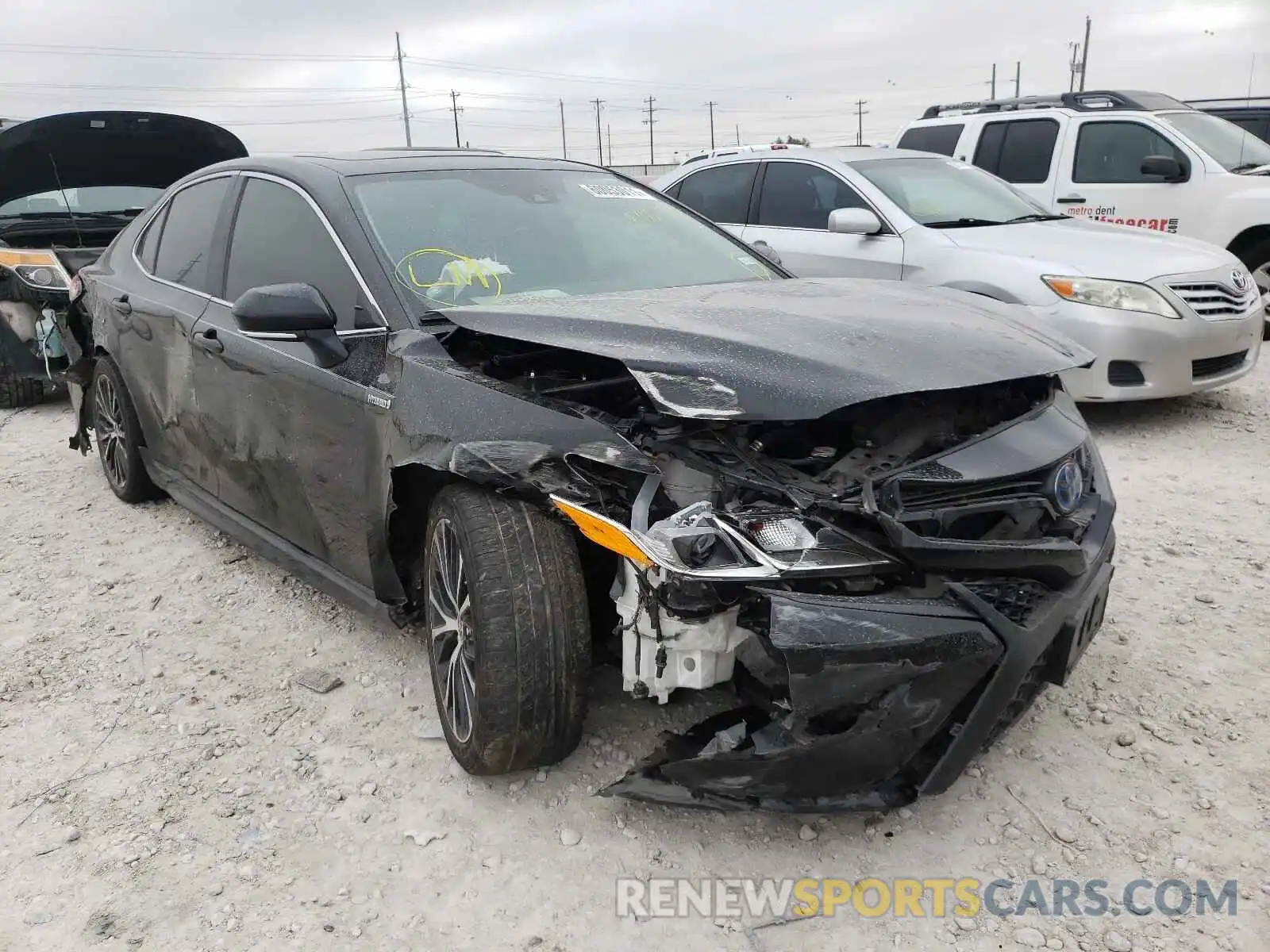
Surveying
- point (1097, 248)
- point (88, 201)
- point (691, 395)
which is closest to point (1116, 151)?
point (1097, 248)

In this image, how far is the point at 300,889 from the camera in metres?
2.28

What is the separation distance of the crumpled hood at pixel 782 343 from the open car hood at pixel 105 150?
467 cm

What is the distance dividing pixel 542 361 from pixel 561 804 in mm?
1199

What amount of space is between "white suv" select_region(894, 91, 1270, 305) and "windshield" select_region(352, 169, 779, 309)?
18.1ft

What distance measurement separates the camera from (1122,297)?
5410mm

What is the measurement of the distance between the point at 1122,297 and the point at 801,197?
2.36 metres

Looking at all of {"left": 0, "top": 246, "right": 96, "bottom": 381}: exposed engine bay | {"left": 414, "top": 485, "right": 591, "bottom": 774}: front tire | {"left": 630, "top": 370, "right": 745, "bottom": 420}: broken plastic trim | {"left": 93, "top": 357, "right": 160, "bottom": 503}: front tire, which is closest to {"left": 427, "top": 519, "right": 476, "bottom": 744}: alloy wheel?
{"left": 414, "top": 485, "right": 591, "bottom": 774}: front tire

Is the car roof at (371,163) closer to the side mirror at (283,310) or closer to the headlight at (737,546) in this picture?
the side mirror at (283,310)

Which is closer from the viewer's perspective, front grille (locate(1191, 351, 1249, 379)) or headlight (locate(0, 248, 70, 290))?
front grille (locate(1191, 351, 1249, 379))

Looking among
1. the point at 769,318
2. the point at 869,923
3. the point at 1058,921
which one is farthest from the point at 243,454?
the point at 1058,921

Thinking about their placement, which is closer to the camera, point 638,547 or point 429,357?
point 638,547

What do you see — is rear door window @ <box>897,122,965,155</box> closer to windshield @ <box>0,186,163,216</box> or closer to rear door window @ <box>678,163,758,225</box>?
rear door window @ <box>678,163,758,225</box>

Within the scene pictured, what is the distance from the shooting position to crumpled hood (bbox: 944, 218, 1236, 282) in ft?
18.1

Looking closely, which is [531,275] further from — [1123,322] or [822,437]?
[1123,322]
